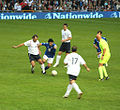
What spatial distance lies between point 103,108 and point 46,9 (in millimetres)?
42960

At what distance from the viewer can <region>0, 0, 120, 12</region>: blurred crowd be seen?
55562 mm

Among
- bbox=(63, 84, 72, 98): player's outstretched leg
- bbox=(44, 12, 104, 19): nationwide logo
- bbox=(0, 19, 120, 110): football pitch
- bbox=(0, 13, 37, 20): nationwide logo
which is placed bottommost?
bbox=(44, 12, 104, 19): nationwide logo

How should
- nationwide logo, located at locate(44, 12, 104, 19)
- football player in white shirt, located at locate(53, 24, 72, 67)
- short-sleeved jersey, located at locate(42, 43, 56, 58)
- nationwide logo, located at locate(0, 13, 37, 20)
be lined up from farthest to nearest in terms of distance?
nationwide logo, located at locate(44, 12, 104, 19)
nationwide logo, located at locate(0, 13, 37, 20)
football player in white shirt, located at locate(53, 24, 72, 67)
short-sleeved jersey, located at locate(42, 43, 56, 58)

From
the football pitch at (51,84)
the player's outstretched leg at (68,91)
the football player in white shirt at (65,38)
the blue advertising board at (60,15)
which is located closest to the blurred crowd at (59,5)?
the blue advertising board at (60,15)

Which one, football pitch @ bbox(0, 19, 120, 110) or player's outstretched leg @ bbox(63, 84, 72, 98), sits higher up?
player's outstretched leg @ bbox(63, 84, 72, 98)

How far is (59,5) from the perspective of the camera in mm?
58688

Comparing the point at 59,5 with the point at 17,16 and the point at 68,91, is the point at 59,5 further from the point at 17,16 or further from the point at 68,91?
the point at 68,91

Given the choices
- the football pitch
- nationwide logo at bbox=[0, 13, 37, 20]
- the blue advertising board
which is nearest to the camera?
the football pitch

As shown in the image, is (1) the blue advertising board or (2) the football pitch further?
(1) the blue advertising board

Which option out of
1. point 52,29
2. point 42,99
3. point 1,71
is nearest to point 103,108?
point 42,99

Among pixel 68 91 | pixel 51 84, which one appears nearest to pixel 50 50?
pixel 51 84

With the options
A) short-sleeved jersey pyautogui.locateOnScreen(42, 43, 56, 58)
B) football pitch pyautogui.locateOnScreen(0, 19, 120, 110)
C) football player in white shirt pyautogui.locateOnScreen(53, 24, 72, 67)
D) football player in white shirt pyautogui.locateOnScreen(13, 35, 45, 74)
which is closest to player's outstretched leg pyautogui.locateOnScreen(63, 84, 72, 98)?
football pitch pyautogui.locateOnScreen(0, 19, 120, 110)

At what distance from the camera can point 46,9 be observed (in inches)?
2288

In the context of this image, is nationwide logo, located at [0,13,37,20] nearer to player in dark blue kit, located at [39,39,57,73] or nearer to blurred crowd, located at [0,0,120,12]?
blurred crowd, located at [0,0,120,12]
